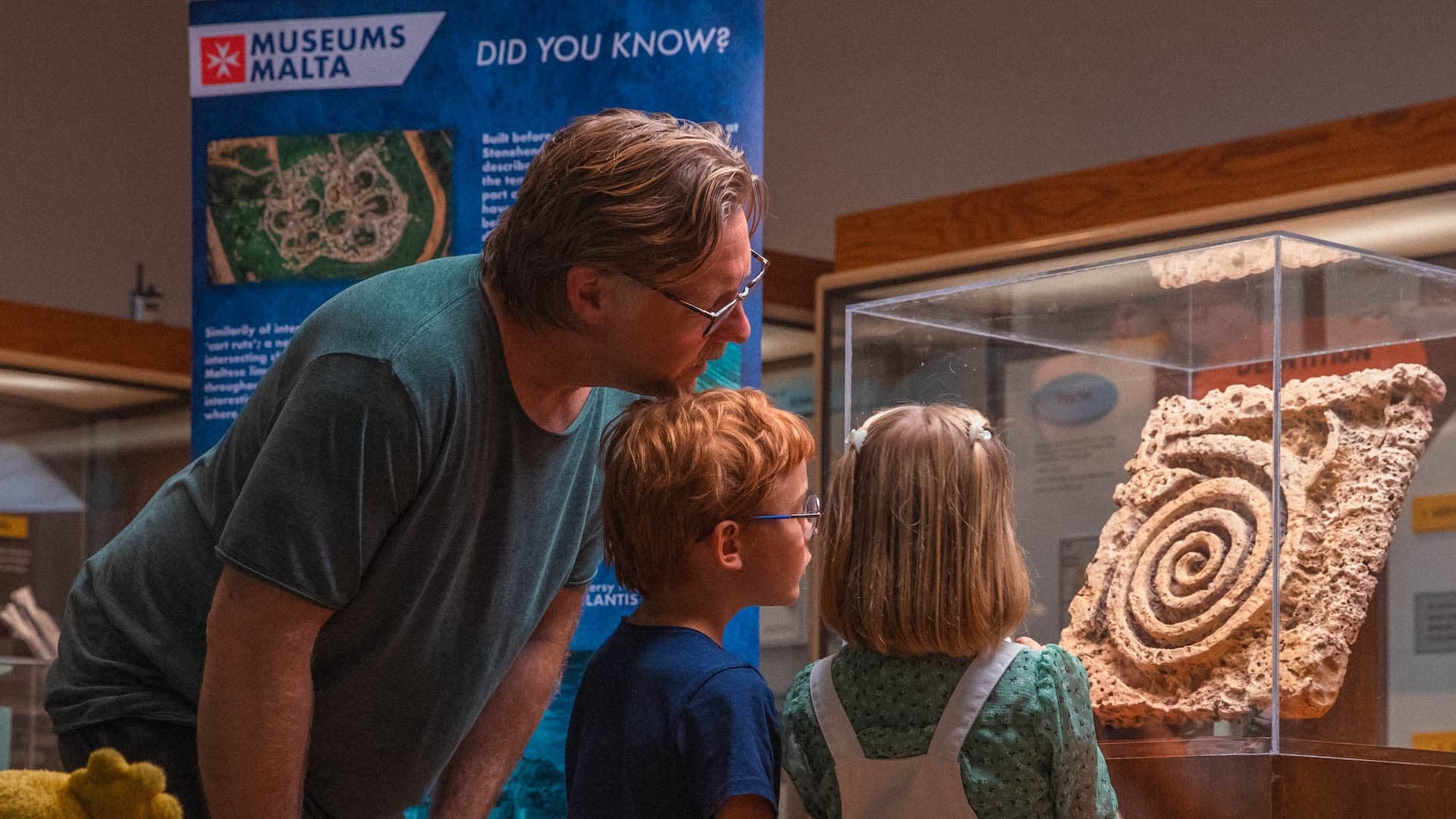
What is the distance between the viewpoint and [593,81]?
314cm

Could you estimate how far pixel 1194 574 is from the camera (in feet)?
7.06

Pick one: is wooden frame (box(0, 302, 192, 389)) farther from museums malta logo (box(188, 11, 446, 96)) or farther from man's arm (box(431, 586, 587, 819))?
man's arm (box(431, 586, 587, 819))

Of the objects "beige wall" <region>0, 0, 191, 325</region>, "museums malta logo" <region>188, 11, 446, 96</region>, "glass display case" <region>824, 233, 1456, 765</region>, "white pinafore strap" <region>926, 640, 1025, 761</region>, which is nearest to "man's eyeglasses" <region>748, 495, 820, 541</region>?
"white pinafore strap" <region>926, 640, 1025, 761</region>

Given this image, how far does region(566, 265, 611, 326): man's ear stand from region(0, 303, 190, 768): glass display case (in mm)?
3735

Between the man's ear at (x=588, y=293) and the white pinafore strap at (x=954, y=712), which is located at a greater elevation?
the man's ear at (x=588, y=293)

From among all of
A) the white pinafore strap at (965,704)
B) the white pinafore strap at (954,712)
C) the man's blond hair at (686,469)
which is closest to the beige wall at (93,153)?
the man's blond hair at (686,469)

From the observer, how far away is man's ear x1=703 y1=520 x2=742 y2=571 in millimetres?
1865

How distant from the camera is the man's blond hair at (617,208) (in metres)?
1.66

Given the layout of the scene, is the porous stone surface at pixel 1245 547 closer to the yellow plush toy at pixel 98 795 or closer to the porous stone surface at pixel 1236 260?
the porous stone surface at pixel 1236 260

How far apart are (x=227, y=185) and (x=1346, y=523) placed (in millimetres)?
2311

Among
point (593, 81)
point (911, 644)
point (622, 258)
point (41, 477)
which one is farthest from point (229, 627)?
point (41, 477)

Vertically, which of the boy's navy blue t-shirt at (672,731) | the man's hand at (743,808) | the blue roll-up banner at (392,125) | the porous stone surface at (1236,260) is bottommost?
the man's hand at (743,808)

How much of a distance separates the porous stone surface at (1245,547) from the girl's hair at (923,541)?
405mm

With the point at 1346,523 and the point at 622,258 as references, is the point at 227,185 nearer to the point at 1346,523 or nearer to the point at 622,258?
the point at 622,258
